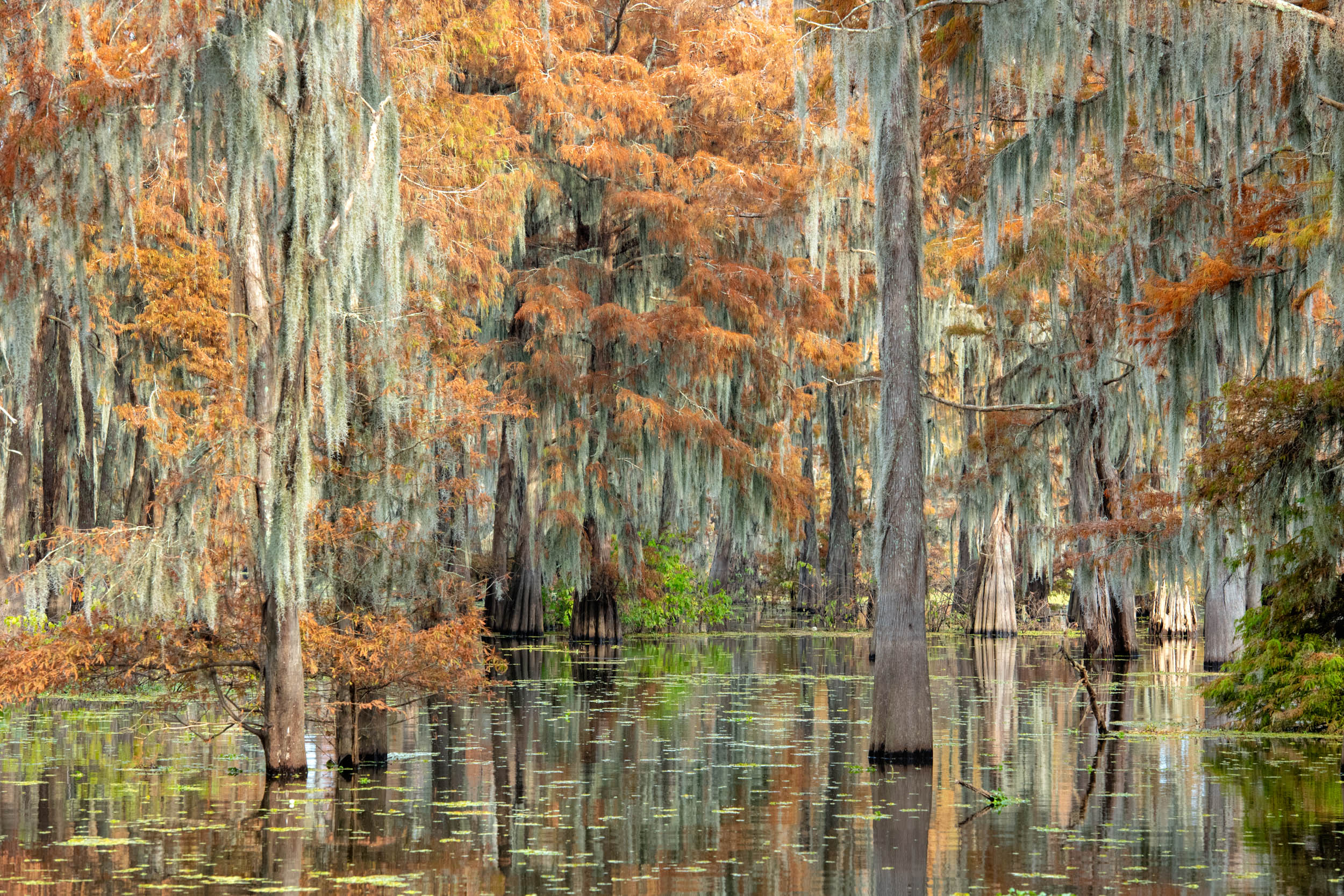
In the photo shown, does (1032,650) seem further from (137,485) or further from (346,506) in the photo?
(346,506)

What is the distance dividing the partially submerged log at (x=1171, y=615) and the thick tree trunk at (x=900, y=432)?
2175cm

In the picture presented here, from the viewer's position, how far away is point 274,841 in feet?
28.1

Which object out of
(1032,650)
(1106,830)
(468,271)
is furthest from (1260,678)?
(1032,650)

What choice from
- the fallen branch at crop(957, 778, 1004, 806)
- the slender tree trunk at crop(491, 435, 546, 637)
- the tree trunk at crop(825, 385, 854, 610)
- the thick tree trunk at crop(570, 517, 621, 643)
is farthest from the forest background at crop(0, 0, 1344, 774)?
the tree trunk at crop(825, 385, 854, 610)

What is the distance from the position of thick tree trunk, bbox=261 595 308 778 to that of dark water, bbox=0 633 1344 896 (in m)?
0.26

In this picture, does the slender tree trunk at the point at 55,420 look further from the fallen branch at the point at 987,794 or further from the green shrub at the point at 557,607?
the green shrub at the point at 557,607

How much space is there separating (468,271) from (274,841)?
11.6m

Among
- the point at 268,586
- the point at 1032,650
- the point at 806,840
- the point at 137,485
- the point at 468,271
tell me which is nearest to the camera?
the point at 806,840

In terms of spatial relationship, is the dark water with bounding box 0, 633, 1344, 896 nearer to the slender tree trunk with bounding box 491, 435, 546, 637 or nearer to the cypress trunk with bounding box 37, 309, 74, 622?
the cypress trunk with bounding box 37, 309, 74, 622

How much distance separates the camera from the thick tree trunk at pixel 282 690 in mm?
11055

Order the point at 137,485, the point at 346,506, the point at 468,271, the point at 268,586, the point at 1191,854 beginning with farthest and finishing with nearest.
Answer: the point at 137,485 → the point at 468,271 → the point at 346,506 → the point at 268,586 → the point at 1191,854

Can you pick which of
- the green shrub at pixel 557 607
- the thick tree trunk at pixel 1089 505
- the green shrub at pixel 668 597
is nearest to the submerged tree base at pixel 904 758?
the thick tree trunk at pixel 1089 505

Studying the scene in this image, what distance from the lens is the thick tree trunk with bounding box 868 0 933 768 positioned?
12.3 meters

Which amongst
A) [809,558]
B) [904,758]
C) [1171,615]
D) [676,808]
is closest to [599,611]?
[809,558]
